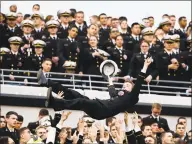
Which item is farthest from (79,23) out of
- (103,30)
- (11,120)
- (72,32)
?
(11,120)

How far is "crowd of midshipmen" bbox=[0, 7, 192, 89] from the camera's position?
2212cm

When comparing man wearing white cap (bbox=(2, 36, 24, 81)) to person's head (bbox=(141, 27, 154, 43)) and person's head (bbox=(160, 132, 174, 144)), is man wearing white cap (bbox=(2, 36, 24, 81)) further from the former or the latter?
person's head (bbox=(160, 132, 174, 144))

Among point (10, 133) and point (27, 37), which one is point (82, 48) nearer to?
point (27, 37)

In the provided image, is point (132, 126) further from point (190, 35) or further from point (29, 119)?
point (190, 35)

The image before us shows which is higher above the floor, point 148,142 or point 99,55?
point 99,55

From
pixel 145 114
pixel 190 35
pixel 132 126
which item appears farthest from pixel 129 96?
pixel 190 35

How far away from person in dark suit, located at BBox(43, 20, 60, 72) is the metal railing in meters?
0.29

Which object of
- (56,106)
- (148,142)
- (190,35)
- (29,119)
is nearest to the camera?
(56,106)

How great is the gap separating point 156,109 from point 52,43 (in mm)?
2646

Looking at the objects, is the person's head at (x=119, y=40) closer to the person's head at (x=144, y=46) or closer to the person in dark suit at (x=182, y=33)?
the person's head at (x=144, y=46)

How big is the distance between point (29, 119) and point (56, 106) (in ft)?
13.7

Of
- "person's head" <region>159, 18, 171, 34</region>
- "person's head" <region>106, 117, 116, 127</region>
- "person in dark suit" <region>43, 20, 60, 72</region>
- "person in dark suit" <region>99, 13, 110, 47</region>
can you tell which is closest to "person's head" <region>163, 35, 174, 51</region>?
"person's head" <region>159, 18, 171, 34</region>

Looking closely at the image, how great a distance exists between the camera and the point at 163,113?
73.4 feet

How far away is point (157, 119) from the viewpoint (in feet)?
68.9
